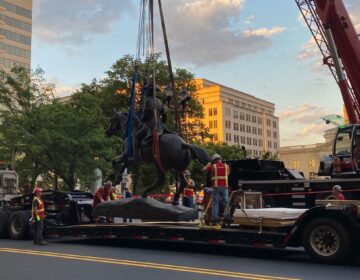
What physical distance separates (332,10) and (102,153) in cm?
1649

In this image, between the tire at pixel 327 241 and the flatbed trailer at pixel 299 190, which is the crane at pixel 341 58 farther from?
the tire at pixel 327 241

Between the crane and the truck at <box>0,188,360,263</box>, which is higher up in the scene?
the crane

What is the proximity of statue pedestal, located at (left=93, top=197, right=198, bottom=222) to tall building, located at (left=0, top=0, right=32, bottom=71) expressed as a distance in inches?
3517

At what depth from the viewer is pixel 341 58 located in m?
19.1

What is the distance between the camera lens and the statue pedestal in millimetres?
13438

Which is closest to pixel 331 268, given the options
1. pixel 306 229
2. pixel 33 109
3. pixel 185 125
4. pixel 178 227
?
pixel 306 229

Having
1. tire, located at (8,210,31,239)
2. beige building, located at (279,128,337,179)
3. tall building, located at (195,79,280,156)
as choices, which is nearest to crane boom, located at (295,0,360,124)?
tire, located at (8,210,31,239)

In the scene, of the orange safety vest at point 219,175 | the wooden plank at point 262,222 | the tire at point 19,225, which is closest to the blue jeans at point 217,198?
the orange safety vest at point 219,175

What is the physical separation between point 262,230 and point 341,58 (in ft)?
34.9

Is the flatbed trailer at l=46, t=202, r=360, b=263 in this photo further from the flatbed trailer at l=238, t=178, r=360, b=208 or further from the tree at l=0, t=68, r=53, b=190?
the tree at l=0, t=68, r=53, b=190

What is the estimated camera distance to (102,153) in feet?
100

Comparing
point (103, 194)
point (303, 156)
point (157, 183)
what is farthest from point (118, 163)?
point (303, 156)

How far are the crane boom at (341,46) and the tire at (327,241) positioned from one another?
30.8 feet

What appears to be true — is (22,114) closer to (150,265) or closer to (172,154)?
(172,154)
